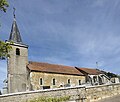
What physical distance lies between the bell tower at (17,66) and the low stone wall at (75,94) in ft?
49.1

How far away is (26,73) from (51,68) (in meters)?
5.65

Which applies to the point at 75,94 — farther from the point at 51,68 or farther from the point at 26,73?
the point at 51,68

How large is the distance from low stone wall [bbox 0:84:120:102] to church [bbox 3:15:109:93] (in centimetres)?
1174

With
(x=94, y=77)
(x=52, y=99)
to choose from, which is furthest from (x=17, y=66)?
(x=94, y=77)

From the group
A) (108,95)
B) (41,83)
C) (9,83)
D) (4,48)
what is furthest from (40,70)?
(4,48)

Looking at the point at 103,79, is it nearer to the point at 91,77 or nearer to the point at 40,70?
the point at 91,77

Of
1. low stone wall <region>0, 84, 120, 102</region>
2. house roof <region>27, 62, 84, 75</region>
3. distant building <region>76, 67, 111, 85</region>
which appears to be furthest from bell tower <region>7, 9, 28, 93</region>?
low stone wall <region>0, 84, 120, 102</region>

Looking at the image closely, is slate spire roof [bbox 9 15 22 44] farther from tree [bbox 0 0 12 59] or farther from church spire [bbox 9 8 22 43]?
tree [bbox 0 0 12 59]

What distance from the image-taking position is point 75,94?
19.5m

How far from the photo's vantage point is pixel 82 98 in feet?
64.2

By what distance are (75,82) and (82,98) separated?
21213mm

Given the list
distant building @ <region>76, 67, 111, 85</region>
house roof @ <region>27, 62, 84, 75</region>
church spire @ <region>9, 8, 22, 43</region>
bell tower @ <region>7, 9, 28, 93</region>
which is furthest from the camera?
distant building @ <region>76, 67, 111, 85</region>

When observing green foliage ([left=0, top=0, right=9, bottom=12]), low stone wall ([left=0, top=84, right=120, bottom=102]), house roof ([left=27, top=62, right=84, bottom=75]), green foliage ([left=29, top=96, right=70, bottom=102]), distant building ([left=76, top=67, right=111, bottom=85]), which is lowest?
green foliage ([left=29, top=96, right=70, bottom=102])

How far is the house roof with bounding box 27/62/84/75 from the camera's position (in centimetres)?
3516
